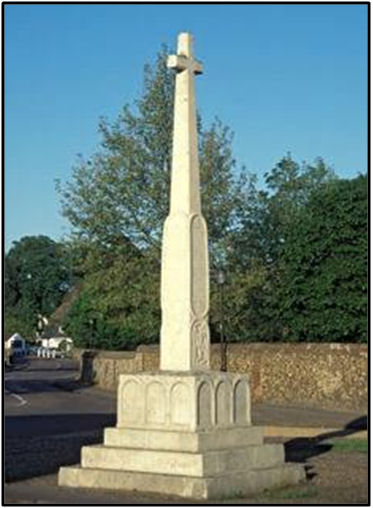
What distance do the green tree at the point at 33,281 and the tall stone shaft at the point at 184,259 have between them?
12482cm

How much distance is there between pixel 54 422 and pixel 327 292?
1387 centimetres

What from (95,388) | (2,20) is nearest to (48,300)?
(95,388)

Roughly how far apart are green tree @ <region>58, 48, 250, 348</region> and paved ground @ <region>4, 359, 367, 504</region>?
4127mm

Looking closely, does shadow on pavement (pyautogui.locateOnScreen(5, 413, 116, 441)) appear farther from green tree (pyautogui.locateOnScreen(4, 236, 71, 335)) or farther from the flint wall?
green tree (pyautogui.locateOnScreen(4, 236, 71, 335))

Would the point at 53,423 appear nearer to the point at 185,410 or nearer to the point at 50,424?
the point at 50,424

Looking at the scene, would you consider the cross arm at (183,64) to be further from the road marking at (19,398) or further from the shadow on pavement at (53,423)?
the road marking at (19,398)

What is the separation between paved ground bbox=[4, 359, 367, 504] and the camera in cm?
1306

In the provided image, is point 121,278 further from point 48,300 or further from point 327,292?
point 48,300

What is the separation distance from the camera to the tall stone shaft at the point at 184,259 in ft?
45.8

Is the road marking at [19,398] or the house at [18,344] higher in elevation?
the house at [18,344]

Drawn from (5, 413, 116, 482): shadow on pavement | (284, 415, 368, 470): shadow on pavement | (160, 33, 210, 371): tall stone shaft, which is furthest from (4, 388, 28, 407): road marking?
(160, 33, 210, 371): tall stone shaft

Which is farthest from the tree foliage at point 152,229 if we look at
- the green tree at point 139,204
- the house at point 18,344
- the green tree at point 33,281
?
the green tree at point 33,281

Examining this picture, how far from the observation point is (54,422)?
27.0 metres

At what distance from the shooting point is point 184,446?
1302 centimetres
